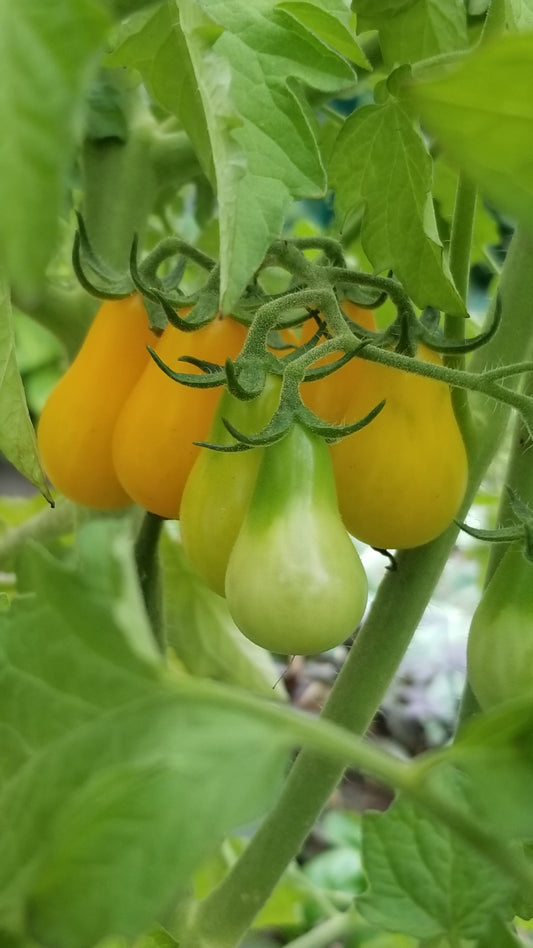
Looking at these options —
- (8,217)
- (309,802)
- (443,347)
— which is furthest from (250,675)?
(8,217)

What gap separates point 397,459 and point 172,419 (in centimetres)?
9

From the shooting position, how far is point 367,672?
0.41 m

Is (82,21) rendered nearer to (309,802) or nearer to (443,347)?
(443,347)

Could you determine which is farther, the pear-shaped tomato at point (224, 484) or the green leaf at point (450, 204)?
the green leaf at point (450, 204)

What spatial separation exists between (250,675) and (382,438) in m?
0.32

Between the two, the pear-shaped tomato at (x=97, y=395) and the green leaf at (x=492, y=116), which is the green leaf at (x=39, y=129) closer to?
the green leaf at (x=492, y=116)

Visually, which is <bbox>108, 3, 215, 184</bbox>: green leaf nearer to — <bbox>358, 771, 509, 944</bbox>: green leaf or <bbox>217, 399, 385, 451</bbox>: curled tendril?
<bbox>217, 399, 385, 451</bbox>: curled tendril

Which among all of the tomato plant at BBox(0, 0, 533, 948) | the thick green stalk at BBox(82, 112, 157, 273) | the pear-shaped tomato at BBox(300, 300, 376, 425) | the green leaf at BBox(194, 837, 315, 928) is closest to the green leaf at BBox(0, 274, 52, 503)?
the tomato plant at BBox(0, 0, 533, 948)

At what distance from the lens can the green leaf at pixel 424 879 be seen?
Result: 0.35 metres

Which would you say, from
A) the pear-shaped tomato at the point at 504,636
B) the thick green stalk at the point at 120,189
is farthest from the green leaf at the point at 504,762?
the thick green stalk at the point at 120,189

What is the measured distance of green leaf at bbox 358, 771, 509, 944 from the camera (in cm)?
35

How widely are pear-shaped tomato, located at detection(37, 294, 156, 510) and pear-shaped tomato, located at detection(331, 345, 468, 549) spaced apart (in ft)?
0.34

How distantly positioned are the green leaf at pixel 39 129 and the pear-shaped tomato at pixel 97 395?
236mm

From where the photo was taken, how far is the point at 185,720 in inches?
8.0
